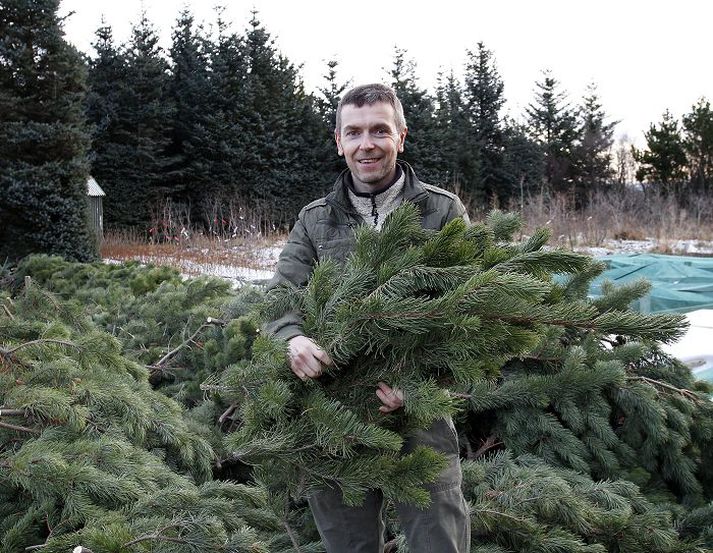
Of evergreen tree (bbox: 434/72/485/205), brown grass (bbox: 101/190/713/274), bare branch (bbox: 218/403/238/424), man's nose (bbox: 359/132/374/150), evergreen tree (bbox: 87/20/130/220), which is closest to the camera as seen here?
man's nose (bbox: 359/132/374/150)

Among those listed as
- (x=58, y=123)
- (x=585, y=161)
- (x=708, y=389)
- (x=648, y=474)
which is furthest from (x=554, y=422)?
(x=585, y=161)

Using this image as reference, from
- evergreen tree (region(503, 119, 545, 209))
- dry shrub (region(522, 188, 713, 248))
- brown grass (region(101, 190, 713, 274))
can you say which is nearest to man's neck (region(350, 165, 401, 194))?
brown grass (region(101, 190, 713, 274))

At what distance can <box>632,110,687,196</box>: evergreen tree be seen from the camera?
101 feet

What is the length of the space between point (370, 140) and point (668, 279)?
23.7 ft

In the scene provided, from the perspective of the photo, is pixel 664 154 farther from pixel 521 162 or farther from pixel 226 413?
pixel 226 413

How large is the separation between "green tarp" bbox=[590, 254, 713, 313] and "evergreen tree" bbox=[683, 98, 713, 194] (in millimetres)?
23068

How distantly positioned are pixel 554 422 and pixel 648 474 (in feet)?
1.56

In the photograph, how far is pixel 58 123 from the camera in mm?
13180

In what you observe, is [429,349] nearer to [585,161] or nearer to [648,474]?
[648,474]

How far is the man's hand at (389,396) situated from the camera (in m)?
1.74

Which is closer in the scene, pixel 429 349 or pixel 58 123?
pixel 429 349

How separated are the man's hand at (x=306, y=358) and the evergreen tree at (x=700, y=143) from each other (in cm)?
3135

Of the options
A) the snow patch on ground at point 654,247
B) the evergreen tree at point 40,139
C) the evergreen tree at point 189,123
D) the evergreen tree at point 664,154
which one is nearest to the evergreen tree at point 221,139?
the evergreen tree at point 189,123

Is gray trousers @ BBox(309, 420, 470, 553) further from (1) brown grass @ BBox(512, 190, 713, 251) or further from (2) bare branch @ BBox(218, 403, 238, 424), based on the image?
(1) brown grass @ BBox(512, 190, 713, 251)
